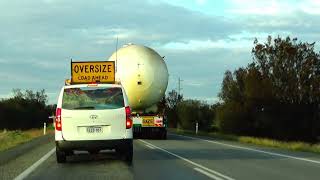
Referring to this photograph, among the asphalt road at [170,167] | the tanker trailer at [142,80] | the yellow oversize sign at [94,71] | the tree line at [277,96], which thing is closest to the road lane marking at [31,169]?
the asphalt road at [170,167]

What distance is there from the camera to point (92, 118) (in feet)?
52.1

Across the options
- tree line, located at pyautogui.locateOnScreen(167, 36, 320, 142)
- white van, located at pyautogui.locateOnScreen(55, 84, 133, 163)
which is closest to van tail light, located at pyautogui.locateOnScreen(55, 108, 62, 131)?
white van, located at pyautogui.locateOnScreen(55, 84, 133, 163)

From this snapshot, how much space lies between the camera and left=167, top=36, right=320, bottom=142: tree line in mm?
62969

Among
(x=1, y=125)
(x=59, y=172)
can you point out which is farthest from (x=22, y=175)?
(x=1, y=125)

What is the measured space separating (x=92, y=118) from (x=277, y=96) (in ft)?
171

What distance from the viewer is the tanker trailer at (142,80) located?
32094 millimetres

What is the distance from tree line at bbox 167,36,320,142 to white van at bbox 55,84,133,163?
46419 millimetres

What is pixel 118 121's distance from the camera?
52.3ft

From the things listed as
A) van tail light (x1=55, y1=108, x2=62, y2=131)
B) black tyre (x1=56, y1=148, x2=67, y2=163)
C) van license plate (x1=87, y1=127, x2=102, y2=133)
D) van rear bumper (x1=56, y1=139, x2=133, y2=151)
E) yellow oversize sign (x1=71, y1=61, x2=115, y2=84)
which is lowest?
black tyre (x1=56, y1=148, x2=67, y2=163)

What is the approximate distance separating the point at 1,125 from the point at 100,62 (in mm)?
74359

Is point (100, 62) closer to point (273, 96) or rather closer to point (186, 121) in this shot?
point (273, 96)

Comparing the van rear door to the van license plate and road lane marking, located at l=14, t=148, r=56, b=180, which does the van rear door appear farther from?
road lane marking, located at l=14, t=148, r=56, b=180

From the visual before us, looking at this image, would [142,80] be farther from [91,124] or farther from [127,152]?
[91,124]

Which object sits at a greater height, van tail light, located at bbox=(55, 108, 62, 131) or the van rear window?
the van rear window
